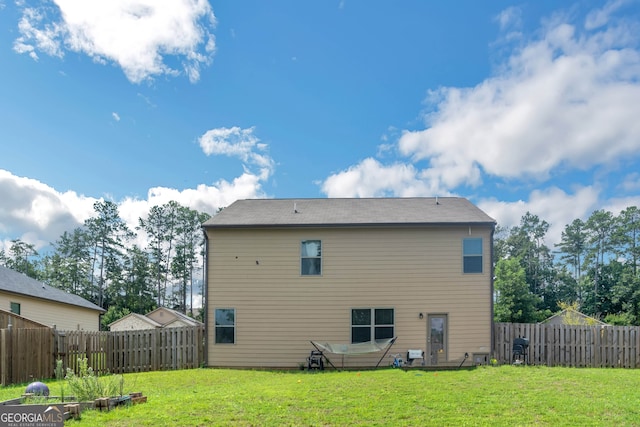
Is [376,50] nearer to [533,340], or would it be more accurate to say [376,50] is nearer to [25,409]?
[533,340]

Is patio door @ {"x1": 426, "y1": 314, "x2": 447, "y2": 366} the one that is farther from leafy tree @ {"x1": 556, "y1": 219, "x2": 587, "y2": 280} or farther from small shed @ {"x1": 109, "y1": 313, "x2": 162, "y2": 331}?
leafy tree @ {"x1": 556, "y1": 219, "x2": 587, "y2": 280}

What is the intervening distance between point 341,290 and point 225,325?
3785 millimetres

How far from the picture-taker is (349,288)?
14312mm

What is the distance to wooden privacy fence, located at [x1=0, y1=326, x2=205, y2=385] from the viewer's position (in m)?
12.2

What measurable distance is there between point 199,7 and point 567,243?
→ 1969 inches

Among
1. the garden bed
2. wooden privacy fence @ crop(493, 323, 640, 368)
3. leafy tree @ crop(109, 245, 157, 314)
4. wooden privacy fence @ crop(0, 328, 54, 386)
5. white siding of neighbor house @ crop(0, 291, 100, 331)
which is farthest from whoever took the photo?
leafy tree @ crop(109, 245, 157, 314)

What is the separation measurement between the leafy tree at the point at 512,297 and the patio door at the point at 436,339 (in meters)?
24.3

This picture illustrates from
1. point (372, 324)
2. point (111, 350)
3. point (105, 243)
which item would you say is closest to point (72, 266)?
point (105, 243)

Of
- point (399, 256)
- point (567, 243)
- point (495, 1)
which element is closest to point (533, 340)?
point (399, 256)

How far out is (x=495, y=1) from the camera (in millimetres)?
11828

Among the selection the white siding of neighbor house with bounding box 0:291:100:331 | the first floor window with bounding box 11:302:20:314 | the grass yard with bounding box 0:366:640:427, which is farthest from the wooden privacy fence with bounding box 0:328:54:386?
the first floor window with bounding box 11:302:20:314

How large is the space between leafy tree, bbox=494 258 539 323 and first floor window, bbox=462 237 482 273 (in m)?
24.2

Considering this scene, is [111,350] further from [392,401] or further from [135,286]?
[135,286]

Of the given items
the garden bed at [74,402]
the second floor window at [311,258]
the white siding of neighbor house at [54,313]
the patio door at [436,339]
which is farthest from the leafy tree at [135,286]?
the garden bed at [74,402]
